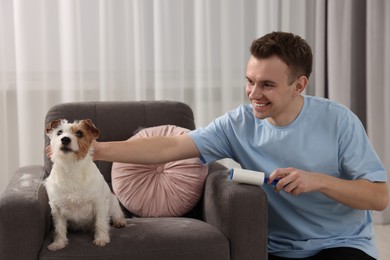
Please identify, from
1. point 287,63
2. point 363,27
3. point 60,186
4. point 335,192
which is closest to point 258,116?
point 287,63

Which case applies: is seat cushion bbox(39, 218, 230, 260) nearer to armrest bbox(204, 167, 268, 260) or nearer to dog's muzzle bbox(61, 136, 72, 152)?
armrest bbox(204, 167, 268, 260)

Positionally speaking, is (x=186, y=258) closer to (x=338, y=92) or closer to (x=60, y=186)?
(x=60, y=186)

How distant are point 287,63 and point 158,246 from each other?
2.54 feet

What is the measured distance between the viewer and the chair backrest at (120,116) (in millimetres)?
2674

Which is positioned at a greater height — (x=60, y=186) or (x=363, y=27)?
(x=363, y=27)

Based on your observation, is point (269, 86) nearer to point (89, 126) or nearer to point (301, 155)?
point (301, 155)

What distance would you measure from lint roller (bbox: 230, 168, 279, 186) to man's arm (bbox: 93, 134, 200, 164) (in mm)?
249

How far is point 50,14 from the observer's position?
3.54 m

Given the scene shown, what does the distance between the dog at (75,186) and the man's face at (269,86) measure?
569 millimetres

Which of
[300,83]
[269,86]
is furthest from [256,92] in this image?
[300,83]

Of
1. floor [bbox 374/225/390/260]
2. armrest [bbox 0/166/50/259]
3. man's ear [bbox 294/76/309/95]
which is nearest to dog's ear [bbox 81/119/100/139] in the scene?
armrest [bbox 0/166/50/259]

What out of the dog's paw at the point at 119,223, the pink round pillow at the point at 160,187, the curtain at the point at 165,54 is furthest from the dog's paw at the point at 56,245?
the curtain at the point at 165,54

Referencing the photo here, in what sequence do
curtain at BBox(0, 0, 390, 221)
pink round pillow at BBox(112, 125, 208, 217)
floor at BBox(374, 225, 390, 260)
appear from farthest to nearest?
curtain at BBox(0, 0, 390, 221) → floor at BBox(374, 225, 390, 260) → pink round pillow at BBox(112, 125, 208, 217)

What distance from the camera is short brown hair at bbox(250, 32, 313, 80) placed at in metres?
2.01
